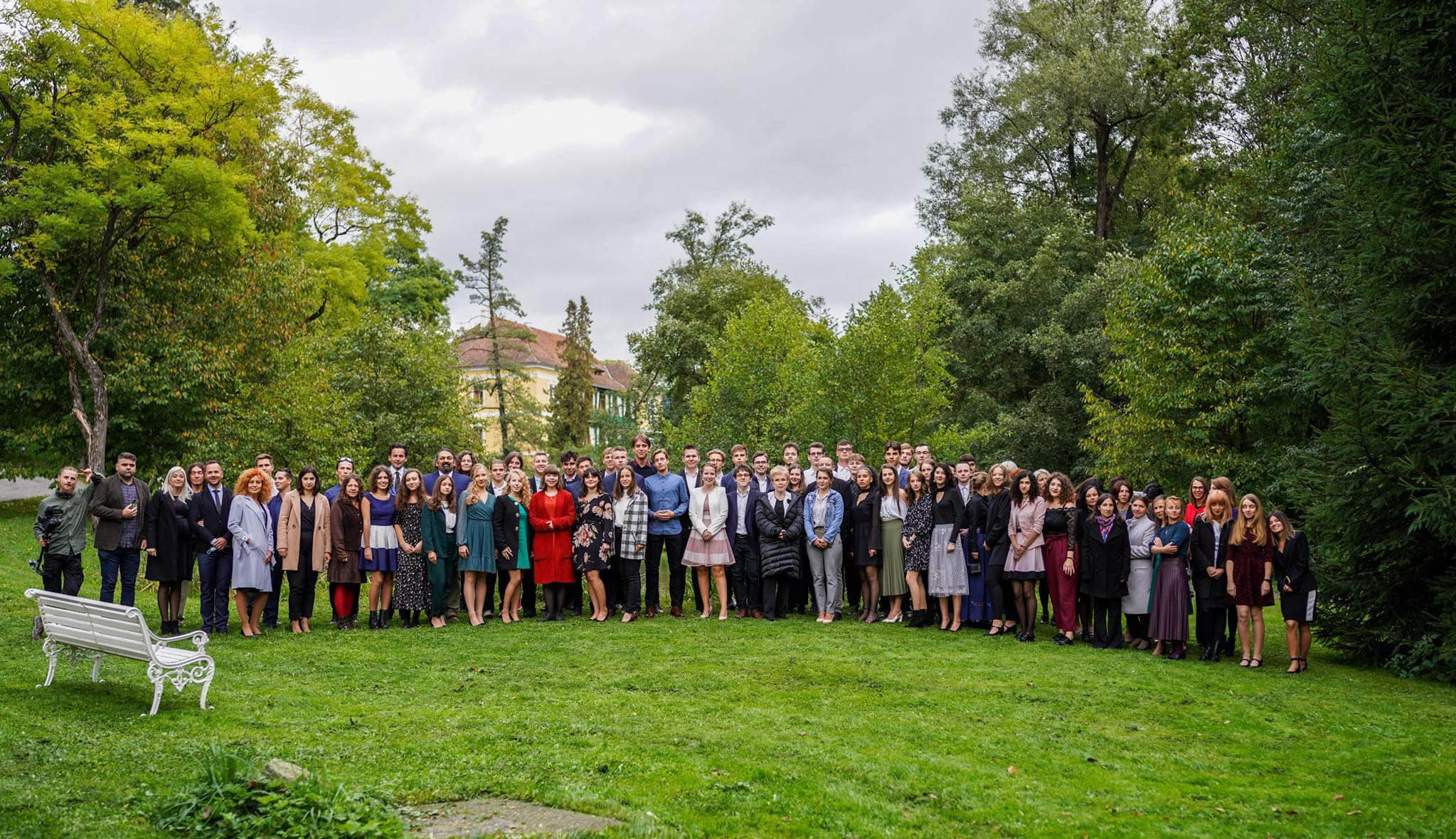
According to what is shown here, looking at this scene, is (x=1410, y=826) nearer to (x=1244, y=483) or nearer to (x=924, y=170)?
(x=1244, y=483)

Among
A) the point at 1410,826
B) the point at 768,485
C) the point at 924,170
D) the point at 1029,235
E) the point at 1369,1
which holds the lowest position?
the point at 1410,826

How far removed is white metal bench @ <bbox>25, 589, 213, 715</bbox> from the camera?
7.77m

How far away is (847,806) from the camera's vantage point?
6.04 meters

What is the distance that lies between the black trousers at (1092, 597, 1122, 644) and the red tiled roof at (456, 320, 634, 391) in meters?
42.8

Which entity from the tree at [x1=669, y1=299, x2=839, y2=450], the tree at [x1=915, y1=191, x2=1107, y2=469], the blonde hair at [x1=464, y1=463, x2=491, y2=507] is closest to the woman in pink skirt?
the blonde hair at [x1=464, y1=463, x2=491, y2=507]

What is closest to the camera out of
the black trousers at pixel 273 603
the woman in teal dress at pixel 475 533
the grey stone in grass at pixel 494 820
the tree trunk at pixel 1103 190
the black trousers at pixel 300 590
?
the grey stone in grass at pixel 494 820

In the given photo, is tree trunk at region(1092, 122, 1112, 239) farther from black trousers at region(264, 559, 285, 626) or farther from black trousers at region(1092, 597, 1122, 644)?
black trousers at region(264, 559, 285, 626)

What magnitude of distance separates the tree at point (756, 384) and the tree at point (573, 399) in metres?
22.5

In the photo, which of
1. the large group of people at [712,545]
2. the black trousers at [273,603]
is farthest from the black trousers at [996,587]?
the black trousers at [273,603]

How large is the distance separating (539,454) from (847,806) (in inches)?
336

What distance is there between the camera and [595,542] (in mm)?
13234

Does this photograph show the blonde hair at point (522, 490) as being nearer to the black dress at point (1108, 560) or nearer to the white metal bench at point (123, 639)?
the white metal bench at point (123, 639)

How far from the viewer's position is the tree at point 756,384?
104 ft

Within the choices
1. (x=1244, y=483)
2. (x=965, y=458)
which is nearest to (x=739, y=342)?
(x=1244, y=483)
